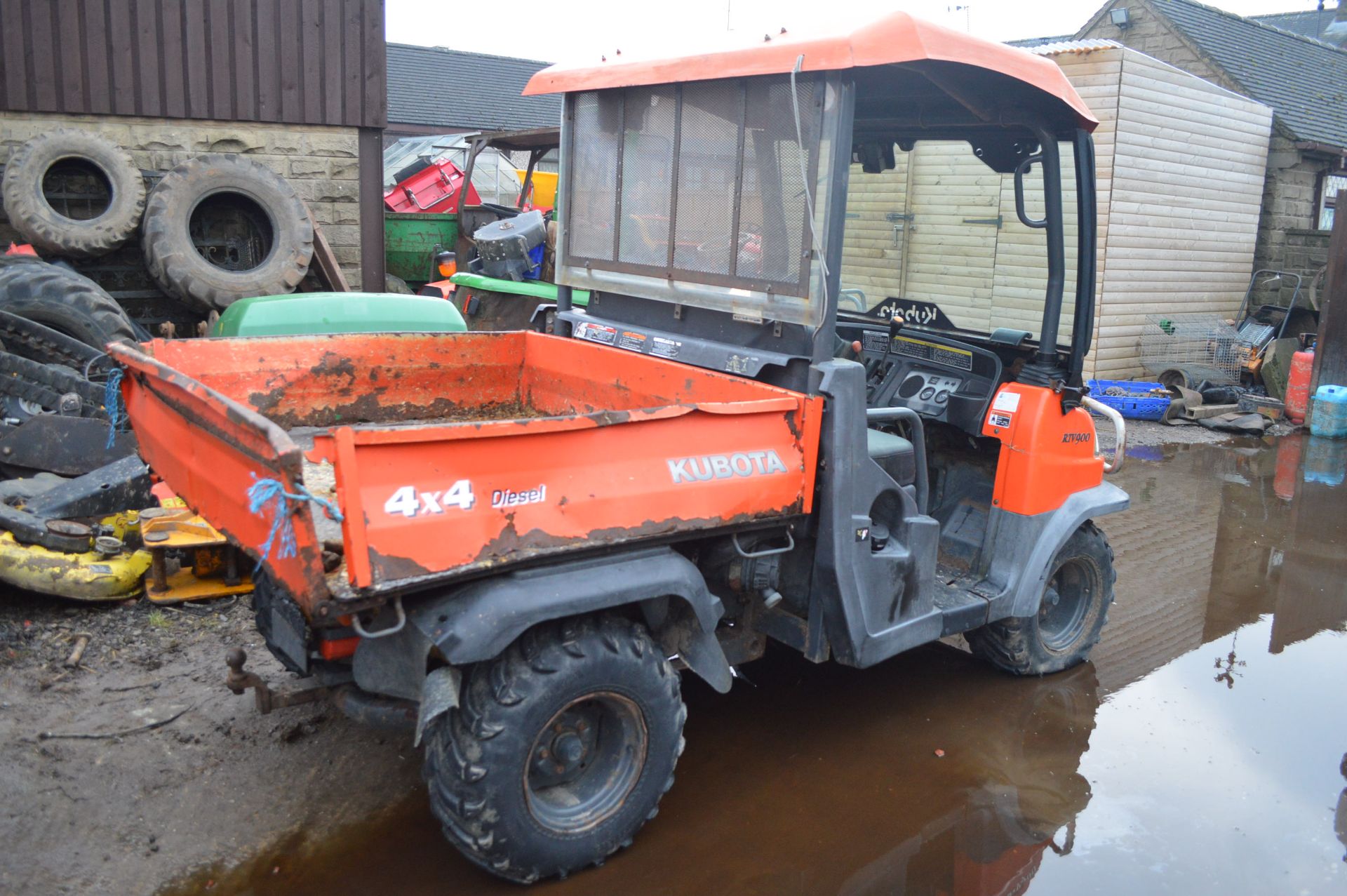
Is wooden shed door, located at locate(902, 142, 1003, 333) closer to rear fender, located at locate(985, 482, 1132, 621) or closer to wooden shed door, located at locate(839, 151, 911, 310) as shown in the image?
wooden shed door, located at locate(839, 151, 911, 310)

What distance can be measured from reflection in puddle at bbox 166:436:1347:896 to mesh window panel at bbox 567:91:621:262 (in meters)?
1.96

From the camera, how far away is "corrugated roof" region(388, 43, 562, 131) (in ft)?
84.6

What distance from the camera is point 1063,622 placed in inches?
190

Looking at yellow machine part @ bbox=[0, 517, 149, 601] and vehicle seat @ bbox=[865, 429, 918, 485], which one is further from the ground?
vehicle seat @ bbox=[865, 429, 918, 485]

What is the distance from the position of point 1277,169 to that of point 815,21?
12512 millimetres

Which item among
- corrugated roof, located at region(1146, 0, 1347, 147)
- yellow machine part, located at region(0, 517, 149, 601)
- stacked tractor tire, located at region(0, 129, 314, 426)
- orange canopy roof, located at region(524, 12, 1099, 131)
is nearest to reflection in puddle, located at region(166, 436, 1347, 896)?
yellow machine part, located at region(0, 517, 149, 601)

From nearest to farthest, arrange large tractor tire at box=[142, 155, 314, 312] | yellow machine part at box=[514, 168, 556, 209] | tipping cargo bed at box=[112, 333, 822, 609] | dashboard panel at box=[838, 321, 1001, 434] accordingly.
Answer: tipping cargo bed at box=[112, 333, 822, 609], dashboard panel at box=[838, 321, 1001, 434], large tractor tire at box=[142, 155, 314, 312], yellow machine part at box=[514, 168, 556, 209]

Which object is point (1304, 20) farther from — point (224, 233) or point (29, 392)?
point (29, 392)

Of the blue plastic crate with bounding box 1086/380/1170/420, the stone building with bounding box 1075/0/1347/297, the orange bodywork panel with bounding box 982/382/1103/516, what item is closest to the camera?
the orange bodywork panel with bounding box 982/382/1103/516

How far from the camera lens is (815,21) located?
3.50m

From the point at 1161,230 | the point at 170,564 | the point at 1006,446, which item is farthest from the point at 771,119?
the point at 1161,230

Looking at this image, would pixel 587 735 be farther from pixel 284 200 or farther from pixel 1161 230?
pixel 1161 230

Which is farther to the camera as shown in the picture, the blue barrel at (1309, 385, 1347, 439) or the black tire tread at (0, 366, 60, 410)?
the blue barrel at (1309, 385, 1347, 439)

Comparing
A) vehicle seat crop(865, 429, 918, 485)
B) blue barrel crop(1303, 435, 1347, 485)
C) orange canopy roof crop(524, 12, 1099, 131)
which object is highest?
orange canopy roof crop(524, 12, 1099, 131)
